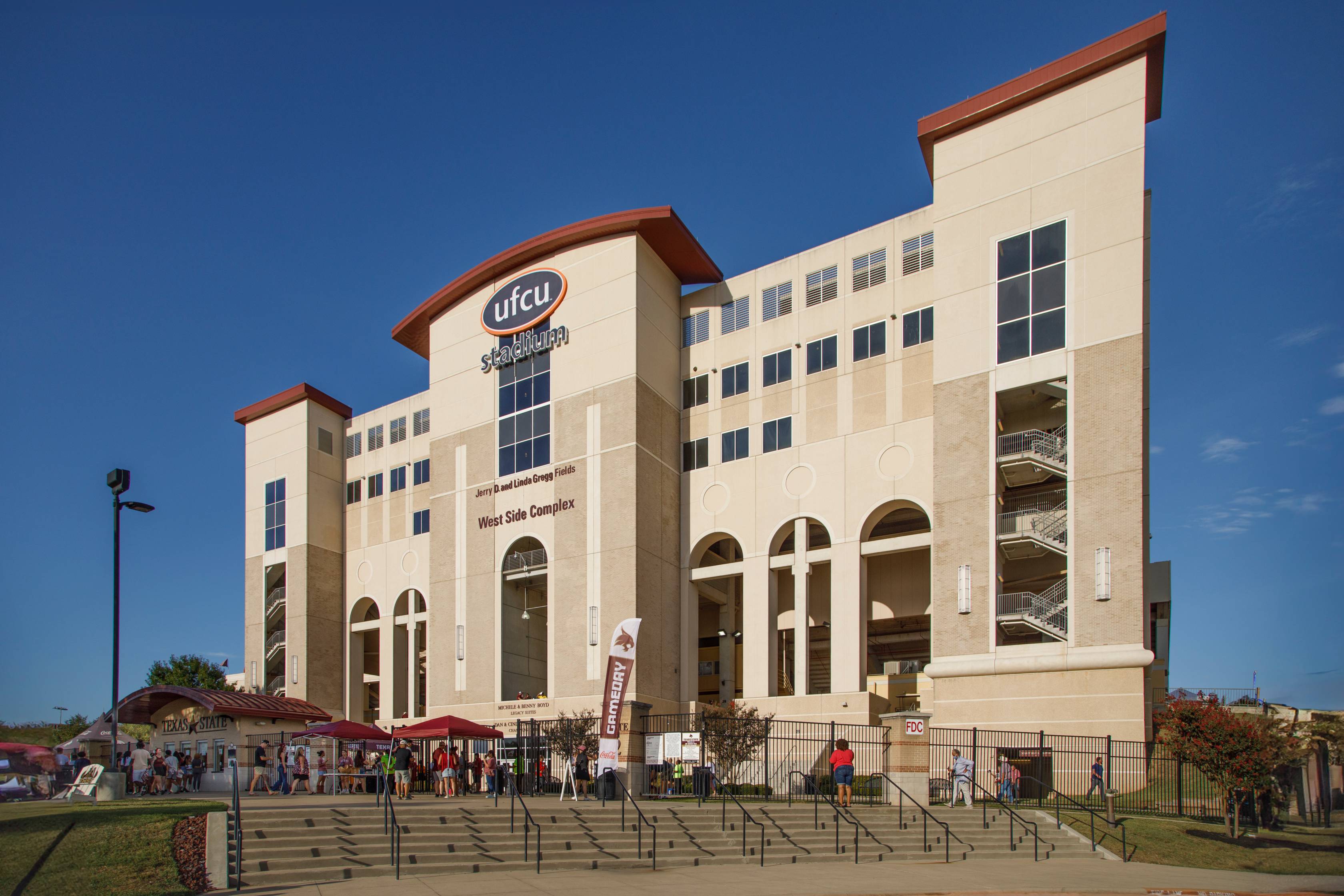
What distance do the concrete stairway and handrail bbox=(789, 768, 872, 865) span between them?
0.28 feet

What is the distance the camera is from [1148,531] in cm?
3962

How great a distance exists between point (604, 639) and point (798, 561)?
28.6ft

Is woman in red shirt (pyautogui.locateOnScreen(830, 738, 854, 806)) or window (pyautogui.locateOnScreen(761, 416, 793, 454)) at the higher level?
window (pyautogui.locateOnScreen(761, 416, 793, 454))

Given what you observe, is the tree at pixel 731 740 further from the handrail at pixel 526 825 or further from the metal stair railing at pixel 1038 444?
the metal stair railing at pixel 1038 444

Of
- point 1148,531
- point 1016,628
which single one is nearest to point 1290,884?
point 1016,628

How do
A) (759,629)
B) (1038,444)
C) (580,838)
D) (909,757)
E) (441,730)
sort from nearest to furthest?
(580,838) < (909,757) < (441,730) < (1038,444) < (759,629)

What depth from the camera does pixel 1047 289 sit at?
121 feet

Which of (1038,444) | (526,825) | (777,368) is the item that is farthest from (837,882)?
(777,368)

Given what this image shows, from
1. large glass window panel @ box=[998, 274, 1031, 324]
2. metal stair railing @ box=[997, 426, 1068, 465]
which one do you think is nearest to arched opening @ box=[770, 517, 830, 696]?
metal stair railing @ box=[997, 426, 1068, 465]

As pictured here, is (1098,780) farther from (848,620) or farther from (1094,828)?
(848,620)

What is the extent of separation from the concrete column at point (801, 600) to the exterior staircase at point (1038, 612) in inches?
341

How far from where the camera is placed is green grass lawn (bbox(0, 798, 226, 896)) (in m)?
14.9

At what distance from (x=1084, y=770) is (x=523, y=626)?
25796mm

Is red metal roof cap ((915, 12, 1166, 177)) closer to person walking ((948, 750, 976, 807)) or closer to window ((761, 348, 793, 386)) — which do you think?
window ((761, 348, 793, 386))
